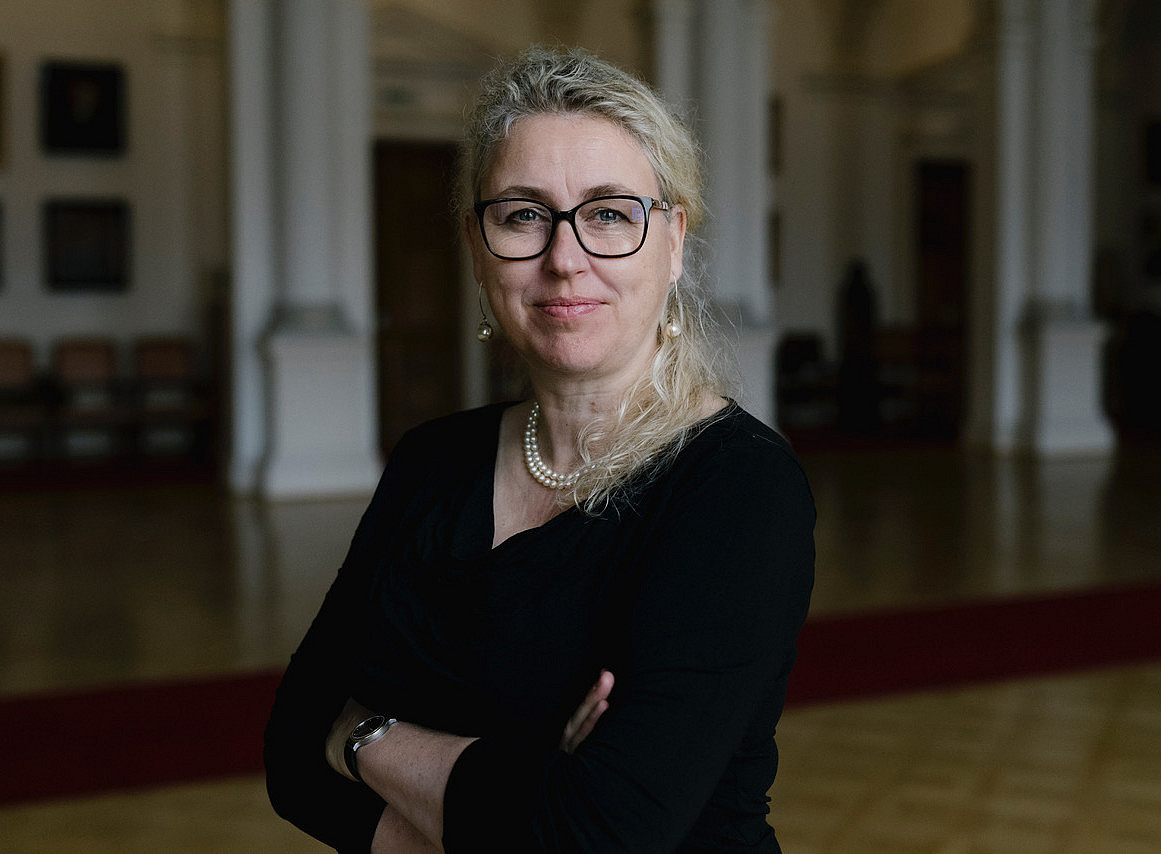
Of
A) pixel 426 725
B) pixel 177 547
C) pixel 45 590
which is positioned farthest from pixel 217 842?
pixel 177 547

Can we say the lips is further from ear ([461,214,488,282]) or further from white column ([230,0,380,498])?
white column ([230,0,380,498])

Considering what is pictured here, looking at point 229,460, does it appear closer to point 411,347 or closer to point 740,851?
point 411,347

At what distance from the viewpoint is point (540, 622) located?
154 cm

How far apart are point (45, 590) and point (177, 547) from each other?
4.03 feet

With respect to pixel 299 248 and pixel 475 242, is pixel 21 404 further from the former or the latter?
pixel 475 242

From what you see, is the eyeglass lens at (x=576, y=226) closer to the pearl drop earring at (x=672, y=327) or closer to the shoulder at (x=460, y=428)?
the pearl drop earring at (x=672, y=327)

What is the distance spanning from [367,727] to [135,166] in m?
12.6

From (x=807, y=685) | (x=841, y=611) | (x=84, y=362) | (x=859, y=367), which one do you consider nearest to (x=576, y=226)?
(x=807, y=685)

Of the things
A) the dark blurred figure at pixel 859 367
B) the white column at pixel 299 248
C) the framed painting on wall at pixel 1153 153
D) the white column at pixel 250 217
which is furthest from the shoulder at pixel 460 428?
the framed painting on wall at pixel 1153 153

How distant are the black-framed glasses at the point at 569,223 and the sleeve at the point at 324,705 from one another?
0.46 metres

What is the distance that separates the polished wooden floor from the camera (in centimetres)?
368

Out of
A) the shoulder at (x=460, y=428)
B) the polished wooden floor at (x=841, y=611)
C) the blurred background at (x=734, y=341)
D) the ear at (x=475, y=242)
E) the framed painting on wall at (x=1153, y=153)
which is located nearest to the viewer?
the ear at (x=475, y=242)

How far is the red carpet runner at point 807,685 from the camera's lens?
4.12 m

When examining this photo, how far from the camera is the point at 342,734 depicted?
1.75 m
